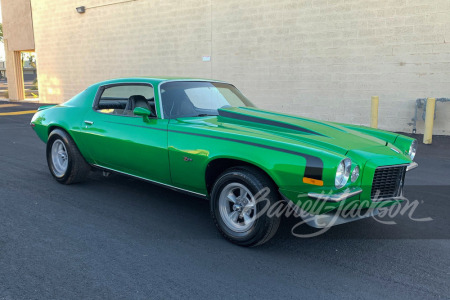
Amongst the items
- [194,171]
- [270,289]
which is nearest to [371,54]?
[194,171]

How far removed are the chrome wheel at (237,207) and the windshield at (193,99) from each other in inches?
44.0

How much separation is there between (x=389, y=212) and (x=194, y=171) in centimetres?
229

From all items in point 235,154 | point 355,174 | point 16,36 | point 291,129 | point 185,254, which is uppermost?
point 16,36

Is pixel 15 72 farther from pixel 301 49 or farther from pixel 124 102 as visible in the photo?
pixel 124 102

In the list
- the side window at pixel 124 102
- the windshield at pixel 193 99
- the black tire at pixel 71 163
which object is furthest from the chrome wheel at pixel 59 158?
the windshield at pixel 193 99

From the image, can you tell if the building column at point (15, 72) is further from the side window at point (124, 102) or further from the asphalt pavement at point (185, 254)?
the asphalt pavement at point (185, 254)

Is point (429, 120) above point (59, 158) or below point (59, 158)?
above

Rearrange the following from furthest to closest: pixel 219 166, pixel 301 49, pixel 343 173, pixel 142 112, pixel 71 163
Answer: pixel 301 49, pixel 71 163, pixel 142 112, pixel 219 166, pixel 343 173

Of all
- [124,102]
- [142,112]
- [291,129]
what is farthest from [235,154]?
[124,102]

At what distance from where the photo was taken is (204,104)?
4.57 m

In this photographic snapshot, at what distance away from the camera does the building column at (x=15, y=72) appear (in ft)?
74.3

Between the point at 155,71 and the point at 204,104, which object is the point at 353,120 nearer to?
the point at 204,104

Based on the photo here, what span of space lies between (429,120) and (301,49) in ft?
13.9

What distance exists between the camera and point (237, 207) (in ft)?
11.8
